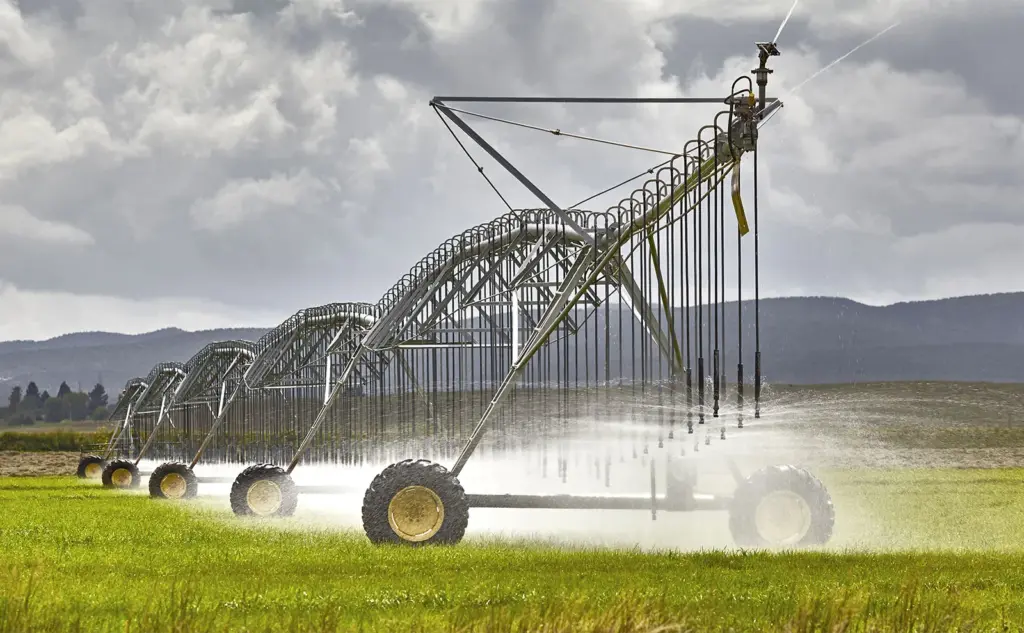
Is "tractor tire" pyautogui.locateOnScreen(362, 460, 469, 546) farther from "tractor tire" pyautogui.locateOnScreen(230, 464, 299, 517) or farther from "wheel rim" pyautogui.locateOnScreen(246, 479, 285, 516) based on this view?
"wheel rim" pyautogui.locateOnScreen(246, 479, 285, 516)

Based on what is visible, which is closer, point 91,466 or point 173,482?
point 173,482

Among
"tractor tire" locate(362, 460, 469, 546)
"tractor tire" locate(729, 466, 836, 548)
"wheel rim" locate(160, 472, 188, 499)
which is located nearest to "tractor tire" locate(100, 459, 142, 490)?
"wheel rim" locate(160, 472, 188, 499)

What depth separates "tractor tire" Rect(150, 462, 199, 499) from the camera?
4453 centimetres

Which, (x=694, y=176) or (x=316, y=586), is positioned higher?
(x=694, y=176)

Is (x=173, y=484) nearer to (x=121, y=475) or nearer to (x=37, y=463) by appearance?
(x=121, y=475)

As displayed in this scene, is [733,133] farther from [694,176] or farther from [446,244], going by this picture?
[446,244]

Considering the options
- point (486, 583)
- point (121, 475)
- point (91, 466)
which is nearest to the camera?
Result: point (486, 583)

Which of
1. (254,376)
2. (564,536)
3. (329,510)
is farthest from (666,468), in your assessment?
(254,376)

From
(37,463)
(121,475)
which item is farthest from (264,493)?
(37,463)

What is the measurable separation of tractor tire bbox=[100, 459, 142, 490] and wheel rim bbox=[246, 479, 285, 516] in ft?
87.0

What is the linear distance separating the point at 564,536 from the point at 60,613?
1214 cm

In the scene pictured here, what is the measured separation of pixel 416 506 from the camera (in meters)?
21.6

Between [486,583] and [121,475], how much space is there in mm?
43750

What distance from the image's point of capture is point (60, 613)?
45.0 feet
